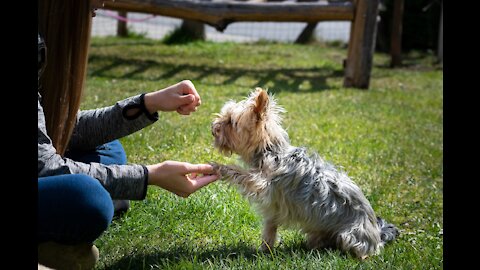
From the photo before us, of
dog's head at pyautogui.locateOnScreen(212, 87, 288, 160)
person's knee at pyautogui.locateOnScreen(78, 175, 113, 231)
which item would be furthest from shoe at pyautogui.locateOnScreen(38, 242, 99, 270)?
dog's head at pyautogui.locateOnScreen(212, 87, 288, 160)

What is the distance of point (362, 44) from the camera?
10.7m

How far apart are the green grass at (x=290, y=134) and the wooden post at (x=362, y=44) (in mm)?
263

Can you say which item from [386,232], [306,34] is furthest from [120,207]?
[306,34]

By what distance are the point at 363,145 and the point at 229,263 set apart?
12.6 feet

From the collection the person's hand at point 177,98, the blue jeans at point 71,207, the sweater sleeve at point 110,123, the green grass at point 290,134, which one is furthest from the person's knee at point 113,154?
the blue jeans at point 71,207

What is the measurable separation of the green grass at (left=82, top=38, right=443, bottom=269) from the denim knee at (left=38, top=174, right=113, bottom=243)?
693 millimetres

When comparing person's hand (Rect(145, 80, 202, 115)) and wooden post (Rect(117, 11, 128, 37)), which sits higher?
person's hand (Rect(145, 80, 202, 115))

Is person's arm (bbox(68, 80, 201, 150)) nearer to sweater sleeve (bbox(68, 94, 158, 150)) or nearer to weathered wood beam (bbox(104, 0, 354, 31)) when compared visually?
sweater sleeve (bbox(68, 94, 158, 150))

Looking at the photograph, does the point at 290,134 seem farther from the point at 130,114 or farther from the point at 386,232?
the point at 130,114

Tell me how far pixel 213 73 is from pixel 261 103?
7.15m

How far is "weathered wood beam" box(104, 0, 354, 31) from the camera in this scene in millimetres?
10938

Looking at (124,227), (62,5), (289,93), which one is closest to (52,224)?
(62,5)

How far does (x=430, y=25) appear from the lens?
1656 cm

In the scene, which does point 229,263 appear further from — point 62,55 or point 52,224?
point 62,55
